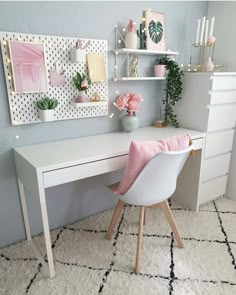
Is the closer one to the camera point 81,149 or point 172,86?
point 81,149

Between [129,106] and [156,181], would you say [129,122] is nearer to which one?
[129,106]

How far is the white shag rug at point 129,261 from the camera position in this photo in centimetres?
146

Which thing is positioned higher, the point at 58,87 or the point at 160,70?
the point at 160,70

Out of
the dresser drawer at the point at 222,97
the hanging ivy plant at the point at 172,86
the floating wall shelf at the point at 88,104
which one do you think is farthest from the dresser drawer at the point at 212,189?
the floating wall shelf at the point at 88,104

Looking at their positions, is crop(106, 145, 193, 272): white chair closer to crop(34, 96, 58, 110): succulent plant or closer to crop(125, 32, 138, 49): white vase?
crop(34, 96, 58, 110): succulent plant

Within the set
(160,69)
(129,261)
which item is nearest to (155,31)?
(160,69)

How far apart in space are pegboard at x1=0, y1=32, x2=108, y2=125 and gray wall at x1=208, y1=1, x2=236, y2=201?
48.6 inches

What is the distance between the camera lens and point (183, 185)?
234cm

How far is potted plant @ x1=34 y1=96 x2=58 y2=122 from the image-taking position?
1641mm

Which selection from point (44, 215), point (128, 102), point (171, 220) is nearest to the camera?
point (44, 215)

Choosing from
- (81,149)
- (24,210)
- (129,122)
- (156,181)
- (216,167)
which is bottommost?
(24,210)

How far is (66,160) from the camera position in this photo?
1428 mm

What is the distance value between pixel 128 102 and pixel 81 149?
2.05 feet

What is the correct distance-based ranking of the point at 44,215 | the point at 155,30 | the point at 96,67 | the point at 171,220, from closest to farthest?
the point at 44,215 < the point at 171,220 < the point at 96,67 < the point at 155,30
